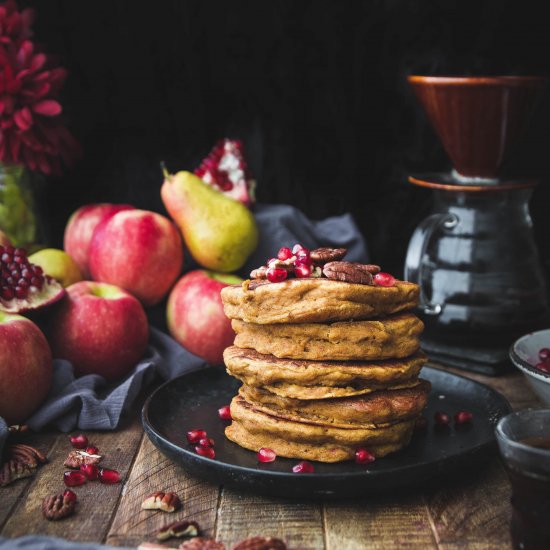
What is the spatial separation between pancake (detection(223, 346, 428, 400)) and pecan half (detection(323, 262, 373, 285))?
0.61ft

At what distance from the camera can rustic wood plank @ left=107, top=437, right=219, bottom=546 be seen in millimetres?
1676

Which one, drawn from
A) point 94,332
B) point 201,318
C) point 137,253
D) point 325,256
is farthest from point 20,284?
point 325,256

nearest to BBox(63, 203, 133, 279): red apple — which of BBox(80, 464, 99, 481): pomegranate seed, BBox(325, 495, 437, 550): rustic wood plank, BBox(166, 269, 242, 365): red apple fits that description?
BBox(166, 269, 242, 365): red apple

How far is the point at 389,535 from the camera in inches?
65.0

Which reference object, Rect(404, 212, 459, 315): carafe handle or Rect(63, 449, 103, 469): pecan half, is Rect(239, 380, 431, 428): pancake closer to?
Rect(63, 449, 103, 469): pecan half

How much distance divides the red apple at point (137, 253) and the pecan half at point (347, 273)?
104 cm

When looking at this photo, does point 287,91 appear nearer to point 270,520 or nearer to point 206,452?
point 206,452

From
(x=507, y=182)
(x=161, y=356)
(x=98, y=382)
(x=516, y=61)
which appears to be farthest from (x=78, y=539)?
(x=516, y=61)

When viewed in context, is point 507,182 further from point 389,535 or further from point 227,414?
point 389,535

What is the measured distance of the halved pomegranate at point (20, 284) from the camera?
2379 mm

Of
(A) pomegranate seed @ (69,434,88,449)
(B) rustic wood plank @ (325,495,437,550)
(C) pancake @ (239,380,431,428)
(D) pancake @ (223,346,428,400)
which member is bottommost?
(A) pomegranate seed @ (69,434,88,449)

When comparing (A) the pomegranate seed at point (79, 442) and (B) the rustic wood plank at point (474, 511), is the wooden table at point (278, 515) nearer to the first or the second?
(B) the rustic wood plank at point (474, 511)

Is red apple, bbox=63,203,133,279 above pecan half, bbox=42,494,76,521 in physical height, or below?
above

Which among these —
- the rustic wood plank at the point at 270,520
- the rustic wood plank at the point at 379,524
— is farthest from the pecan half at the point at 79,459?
the rustic wood plank at the point at 379,524
